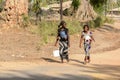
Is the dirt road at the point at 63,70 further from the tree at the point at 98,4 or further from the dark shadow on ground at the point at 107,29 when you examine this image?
the tree at the point at 98,4

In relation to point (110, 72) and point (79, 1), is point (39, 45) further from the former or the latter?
point (79, 1)

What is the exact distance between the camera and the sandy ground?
13.3m

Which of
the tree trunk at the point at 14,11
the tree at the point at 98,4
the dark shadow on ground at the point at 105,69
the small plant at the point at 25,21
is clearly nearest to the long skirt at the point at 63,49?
the dark shadow on ground at the point at 105,69

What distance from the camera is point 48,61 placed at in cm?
1723

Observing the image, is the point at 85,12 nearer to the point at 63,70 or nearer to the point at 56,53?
the point at 56,53

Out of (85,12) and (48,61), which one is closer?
(48,61)

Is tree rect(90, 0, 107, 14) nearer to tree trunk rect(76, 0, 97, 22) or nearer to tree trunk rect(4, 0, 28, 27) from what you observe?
tree trunk rect(76, 0, 97, 22)

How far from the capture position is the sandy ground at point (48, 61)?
13.3 metres

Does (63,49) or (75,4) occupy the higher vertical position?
(75,4)

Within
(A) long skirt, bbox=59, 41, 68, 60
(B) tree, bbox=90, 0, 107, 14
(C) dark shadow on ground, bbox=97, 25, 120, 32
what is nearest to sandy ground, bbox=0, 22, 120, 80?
(A) long skirt, bbox=59, 41, 68, 60

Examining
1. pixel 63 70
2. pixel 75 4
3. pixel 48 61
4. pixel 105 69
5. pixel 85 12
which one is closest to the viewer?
pixel 63 70

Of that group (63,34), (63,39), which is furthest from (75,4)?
(63,34)

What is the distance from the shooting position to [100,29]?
3080cm

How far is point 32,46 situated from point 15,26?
19.7 feet
